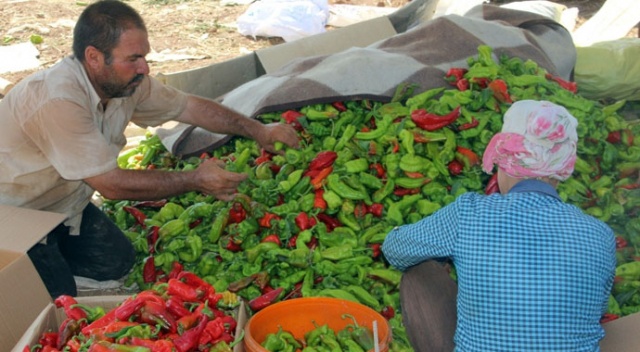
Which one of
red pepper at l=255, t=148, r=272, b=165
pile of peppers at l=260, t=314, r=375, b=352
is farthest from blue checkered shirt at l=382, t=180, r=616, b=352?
red pepper at l=255, t=148, r=272, b=165

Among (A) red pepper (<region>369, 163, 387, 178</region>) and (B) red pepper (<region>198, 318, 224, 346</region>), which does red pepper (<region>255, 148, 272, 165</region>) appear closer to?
(A) red pepper (<region>369, 163, 387, 178</region>)

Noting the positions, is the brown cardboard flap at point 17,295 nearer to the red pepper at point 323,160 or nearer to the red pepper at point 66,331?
the red pepper at point 66,331

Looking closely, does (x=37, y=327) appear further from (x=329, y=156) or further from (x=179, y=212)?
(x=329, y=156)

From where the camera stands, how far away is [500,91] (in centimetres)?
462

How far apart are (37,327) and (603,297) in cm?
218

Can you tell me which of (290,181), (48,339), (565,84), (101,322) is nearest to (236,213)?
(290,181)

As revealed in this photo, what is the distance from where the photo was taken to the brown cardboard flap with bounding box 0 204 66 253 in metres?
3.44

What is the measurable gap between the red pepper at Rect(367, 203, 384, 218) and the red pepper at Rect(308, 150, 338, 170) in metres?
0.38

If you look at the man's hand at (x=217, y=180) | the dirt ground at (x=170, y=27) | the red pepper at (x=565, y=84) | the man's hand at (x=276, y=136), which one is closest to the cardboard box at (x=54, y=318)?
the man's hand at (x=217, y=180)

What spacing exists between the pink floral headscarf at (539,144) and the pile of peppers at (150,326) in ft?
4.13

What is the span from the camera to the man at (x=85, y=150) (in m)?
3.80

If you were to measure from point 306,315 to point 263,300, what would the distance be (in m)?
0.37


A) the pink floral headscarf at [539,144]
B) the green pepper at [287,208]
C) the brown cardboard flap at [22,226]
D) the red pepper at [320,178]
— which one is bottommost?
the green pepper at [287,208]

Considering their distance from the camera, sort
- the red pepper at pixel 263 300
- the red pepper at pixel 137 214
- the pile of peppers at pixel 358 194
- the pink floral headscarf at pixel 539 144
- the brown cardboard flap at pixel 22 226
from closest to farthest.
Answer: the pink floral headscarf at pixel 539 144 < the brown cardboard flap at pixel 22 226 < the red pepper at pixel 263 300 < the pile of peppers at pixel 358 194 < the red pepper at pixel 137 214
